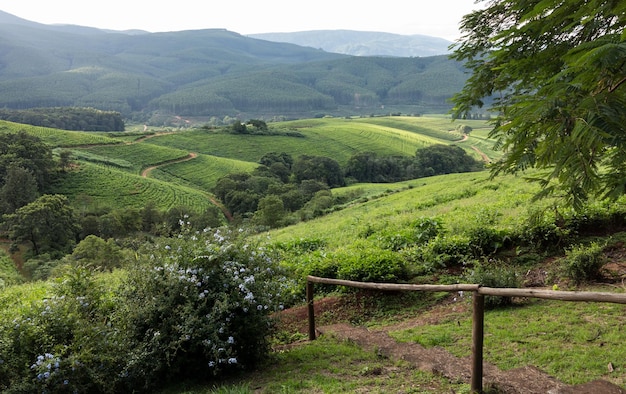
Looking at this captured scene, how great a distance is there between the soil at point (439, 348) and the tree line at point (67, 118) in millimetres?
146371

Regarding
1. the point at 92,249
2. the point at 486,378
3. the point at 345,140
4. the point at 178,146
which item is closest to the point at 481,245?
the point at 486,378

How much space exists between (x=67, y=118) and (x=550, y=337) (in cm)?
15537

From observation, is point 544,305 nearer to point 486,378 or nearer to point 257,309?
point 486,378

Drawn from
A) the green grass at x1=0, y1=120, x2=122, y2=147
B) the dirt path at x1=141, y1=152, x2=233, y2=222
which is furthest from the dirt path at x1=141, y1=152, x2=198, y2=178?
the green grass at x1=0, y1=120, x2=122, y2=147

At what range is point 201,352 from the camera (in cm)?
559

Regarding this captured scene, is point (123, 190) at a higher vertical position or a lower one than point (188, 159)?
lower

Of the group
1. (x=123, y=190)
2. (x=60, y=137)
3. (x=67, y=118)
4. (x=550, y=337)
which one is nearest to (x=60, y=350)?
(x=550, y=337)

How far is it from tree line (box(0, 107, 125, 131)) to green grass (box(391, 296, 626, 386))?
149 metres

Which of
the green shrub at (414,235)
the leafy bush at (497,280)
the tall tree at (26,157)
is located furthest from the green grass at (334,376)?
the tall tree at (26,157)

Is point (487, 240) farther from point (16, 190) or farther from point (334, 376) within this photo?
point (16, 190)

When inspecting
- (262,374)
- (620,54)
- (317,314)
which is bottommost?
(317,314)

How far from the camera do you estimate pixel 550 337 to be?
5438 millimetres

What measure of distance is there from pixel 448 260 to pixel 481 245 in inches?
36.4

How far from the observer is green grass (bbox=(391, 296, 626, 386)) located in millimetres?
4551
